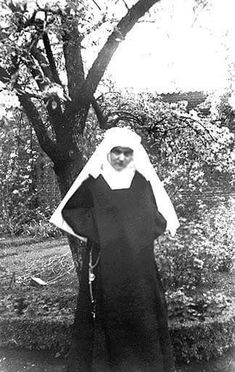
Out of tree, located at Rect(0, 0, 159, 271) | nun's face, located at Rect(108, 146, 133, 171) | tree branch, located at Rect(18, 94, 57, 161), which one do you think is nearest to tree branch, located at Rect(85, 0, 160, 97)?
tree, located at Rect(0, 0, 159, 271)

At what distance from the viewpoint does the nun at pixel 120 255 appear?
3.17m

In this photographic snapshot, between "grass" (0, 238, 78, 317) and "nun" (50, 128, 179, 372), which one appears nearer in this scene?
"nun" (50, 128, 179, 372)

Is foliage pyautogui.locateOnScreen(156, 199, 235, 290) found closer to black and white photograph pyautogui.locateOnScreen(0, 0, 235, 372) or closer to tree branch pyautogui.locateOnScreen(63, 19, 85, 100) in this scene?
black and white photograph pyautogui.locateOnScreen(0, 0, 235, 372)

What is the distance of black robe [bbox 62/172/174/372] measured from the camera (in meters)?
3.18

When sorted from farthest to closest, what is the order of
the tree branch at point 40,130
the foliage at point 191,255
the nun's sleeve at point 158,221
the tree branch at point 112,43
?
the foliage at point 191,255 → the tree branch at point 40,130 → the tree branch at point 112,43 → the nun's sleeve at point 158,221

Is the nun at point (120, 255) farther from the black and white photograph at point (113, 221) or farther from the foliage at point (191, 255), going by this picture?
the foliage at point (191, 255)

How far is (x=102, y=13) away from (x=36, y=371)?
3481 millimetres

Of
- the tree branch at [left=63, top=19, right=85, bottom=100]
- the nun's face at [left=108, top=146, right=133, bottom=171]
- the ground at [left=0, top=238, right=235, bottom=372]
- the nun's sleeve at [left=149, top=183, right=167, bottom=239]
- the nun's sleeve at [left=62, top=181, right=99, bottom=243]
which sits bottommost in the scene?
the ground at [left=0, top=238, right=235, bottom=372]

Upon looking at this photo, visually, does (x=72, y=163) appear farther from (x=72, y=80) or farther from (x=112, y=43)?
(x=112, y=43)

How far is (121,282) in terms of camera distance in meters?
3.22

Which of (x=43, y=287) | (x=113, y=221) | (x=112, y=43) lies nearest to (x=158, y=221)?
(x=113, y=221)

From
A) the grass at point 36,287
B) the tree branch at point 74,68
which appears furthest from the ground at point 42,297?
the tree branch at point 74,68

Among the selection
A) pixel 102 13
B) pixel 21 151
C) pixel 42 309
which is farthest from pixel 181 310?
pixel 21 151

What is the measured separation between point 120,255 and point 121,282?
20 cm
